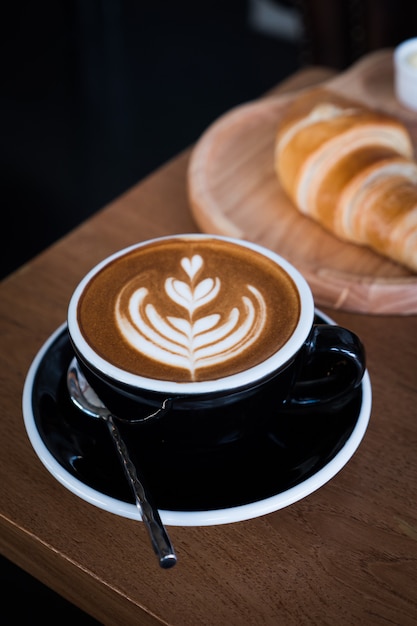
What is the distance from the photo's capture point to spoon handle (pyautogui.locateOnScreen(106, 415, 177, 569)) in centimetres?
42

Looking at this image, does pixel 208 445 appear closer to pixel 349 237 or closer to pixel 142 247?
pixel 142 247

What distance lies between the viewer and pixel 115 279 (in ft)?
1.78

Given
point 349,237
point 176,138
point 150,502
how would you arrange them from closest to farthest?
1. point 150,502
2. point 349,237
3. point 176,138

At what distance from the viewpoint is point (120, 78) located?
255 cm

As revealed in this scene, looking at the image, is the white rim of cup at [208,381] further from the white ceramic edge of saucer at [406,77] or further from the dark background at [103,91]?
the dark background at [103,91]

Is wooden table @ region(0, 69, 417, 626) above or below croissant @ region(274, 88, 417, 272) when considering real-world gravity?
below

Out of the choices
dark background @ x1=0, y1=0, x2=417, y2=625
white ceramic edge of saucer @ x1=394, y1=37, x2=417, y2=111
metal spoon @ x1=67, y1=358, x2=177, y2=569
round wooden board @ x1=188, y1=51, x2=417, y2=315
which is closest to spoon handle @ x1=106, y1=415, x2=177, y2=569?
metal spoon @ x1=67, y1=358, x2=177, y2=569

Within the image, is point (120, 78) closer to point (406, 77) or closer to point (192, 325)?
point (406, 77)

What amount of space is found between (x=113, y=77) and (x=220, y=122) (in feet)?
5.74

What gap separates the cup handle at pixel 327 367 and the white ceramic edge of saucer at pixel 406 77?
0.57 meters

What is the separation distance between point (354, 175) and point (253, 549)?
46 cm

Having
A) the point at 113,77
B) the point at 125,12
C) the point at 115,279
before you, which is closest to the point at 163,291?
the point at 115,279

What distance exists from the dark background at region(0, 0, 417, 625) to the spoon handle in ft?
4.12

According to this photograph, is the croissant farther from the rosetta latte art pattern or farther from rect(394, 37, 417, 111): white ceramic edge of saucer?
the rosetta latte art pattern
